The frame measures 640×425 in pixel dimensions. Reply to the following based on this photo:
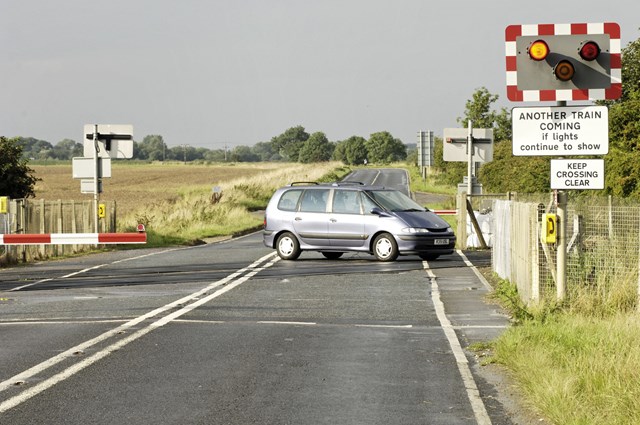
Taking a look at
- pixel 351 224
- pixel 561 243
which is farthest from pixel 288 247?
pixel 561 243

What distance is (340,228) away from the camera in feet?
76.1

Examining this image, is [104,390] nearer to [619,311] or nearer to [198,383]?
[198,383]

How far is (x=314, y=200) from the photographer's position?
78.1 feet

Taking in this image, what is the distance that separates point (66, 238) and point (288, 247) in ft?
15.8

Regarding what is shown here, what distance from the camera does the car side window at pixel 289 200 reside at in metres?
24.0

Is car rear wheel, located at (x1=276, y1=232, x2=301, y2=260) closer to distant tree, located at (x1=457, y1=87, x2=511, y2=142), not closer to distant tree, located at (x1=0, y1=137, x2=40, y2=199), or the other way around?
distant tree, located at (x1=0, y1=137, x2=40, y2=199)

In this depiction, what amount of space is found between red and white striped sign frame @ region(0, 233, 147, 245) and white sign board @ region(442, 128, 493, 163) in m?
11.0

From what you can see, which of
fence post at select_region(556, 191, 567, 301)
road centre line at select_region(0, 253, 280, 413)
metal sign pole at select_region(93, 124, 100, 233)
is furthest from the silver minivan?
fence post at select_region(556, 191, 567, 301)

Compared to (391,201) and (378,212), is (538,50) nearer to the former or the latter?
(378,212)

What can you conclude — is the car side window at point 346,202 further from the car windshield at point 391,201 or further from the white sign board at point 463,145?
the white sign board at point 463,145

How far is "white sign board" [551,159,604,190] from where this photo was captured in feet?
37.9

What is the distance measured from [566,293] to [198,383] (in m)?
5.14

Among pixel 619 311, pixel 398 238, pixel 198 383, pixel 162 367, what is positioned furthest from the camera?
pixel 398 238

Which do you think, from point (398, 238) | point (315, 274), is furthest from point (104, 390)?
point (398, 238)
